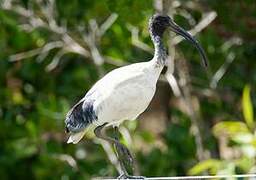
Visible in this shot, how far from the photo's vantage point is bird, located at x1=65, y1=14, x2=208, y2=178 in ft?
8.89

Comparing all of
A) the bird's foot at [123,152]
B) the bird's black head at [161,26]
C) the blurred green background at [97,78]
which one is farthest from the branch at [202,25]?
the bird's foot at [123,152]

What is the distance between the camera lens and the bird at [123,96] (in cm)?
271

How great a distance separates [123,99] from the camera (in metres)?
2.71

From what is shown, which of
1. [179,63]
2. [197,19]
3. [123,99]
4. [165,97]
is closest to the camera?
[123,99]

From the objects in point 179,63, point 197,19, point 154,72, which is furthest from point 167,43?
point 154,72

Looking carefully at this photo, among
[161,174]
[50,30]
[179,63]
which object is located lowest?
[161,174]

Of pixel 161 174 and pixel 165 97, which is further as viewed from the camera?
pixel 165 97

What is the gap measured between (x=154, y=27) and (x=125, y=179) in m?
0.49

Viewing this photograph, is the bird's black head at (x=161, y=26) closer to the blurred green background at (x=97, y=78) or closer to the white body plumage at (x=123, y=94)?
the white body plumage at (x=123, y=94)

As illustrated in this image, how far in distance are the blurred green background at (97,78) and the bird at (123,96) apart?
146 centimetres

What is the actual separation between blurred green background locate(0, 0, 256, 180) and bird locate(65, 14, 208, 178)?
1457 millimetres

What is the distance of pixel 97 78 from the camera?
4852 millimetres

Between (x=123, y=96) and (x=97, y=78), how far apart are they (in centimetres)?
215

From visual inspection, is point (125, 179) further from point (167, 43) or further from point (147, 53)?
point (147, 53)
